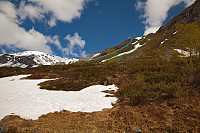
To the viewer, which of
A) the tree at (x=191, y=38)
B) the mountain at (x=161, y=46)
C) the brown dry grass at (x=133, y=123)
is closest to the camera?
the brown dry grass at (x=133, y=123)

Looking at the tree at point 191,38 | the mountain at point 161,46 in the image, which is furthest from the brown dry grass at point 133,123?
the mountain at point 161,46

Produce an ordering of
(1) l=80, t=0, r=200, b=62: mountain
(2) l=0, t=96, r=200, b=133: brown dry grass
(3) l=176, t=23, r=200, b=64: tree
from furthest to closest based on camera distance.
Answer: (1) l=80, t=0, r=200, b=62: mountain, (3) l=176, t=23, r=200, b=64: tree, (2) l=0, t=96, r=200, b=133: brown dry grass

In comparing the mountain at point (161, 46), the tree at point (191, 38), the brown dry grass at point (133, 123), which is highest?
the mountain at point (161, 46)

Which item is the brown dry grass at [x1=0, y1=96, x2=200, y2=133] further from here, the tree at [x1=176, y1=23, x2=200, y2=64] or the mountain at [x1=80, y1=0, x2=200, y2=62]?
the mountain at [x1=80, y1=0, x2=200, y2=62]

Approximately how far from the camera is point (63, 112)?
6.16 metres

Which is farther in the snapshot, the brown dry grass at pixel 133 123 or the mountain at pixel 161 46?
the mountain at pixel 161 46

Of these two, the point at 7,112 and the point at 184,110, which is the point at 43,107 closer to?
the point at 7,112

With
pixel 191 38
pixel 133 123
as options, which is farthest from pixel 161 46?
pixel 133 123

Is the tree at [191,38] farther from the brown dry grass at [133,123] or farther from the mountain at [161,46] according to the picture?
the mountain at [161,46]

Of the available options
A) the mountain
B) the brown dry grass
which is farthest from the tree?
the mountain

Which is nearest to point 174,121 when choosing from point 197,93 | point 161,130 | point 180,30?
point 161,130

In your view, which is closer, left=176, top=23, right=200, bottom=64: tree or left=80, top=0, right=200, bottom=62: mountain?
left=176, top=23, right=200, bottom=64: tree

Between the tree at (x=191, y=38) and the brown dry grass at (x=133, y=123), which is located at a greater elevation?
the tree at (x=191, y=38)

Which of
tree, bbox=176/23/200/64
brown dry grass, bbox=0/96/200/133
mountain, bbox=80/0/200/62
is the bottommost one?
brown dry grass, bbox=0/96/200/133
